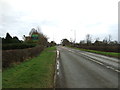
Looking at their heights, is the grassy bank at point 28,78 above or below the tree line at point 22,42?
below

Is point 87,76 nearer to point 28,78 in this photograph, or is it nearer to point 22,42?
point 28,78

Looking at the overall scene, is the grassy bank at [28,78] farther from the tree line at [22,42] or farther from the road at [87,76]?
the tree line at [22,42]

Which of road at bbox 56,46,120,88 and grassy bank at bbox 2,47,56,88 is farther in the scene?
road at bbox 56,46,120,88

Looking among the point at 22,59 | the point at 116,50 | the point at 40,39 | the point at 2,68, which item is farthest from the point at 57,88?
the point at 40,39

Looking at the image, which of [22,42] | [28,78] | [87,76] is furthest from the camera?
[22,42]

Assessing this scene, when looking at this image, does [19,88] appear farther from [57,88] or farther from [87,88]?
[87,88]

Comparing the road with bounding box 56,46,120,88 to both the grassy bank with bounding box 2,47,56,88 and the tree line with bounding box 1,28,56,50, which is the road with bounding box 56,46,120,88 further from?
the tree line with bounding box 1,28,56,50

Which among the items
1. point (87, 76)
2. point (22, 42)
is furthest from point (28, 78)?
point (22, 42)

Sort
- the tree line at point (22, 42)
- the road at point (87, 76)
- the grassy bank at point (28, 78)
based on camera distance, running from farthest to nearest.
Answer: the tree line at point (22, 42), the road at point (87, 76), the grassy bank at point (28, 78)

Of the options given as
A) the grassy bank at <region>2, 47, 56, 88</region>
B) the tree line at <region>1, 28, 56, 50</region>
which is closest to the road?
the grassy bank at <region>2, 47, 56, 88</region>

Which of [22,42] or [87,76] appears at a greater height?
[22,42]

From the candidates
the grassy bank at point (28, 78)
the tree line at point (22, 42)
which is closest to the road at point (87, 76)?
the grassy bank at point (28, 78)

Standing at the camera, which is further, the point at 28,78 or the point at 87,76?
the point at 87,76

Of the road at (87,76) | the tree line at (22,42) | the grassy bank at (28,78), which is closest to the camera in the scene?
the grassy bank at (28,78)
